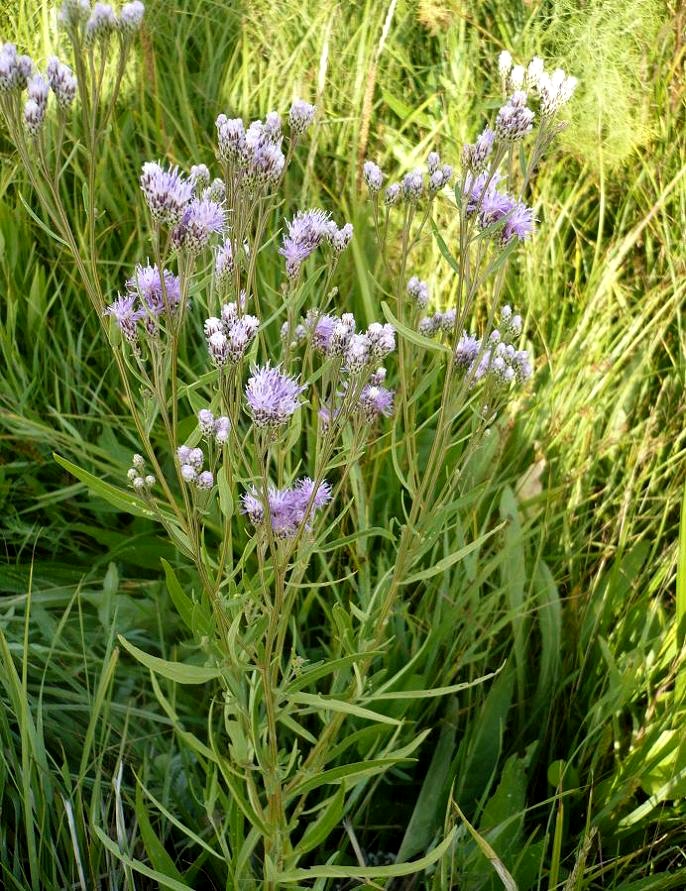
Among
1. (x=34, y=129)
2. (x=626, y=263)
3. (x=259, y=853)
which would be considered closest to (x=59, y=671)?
(x=259, y=853)

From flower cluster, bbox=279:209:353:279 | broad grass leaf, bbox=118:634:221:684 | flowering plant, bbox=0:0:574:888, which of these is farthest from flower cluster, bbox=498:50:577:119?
broad grass leaf, bbox=118:634:221:684

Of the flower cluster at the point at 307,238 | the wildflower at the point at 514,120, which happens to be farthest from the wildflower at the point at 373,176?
the wildflower at the point at 514,120

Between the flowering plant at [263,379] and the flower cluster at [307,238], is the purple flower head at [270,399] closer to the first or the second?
the flowering plant at [263,379]

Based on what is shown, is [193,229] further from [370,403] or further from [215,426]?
[370,403]

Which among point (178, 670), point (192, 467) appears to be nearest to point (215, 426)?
point (192, 467)

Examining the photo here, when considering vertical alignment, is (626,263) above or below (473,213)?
below

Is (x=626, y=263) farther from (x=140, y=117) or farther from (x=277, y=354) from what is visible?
(x=140, y=117)

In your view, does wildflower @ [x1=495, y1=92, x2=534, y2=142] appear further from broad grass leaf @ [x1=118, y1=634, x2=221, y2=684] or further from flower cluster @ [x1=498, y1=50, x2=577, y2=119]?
broad grass leaf @ [x1=118, y1=634, x2=221, y2=684]
